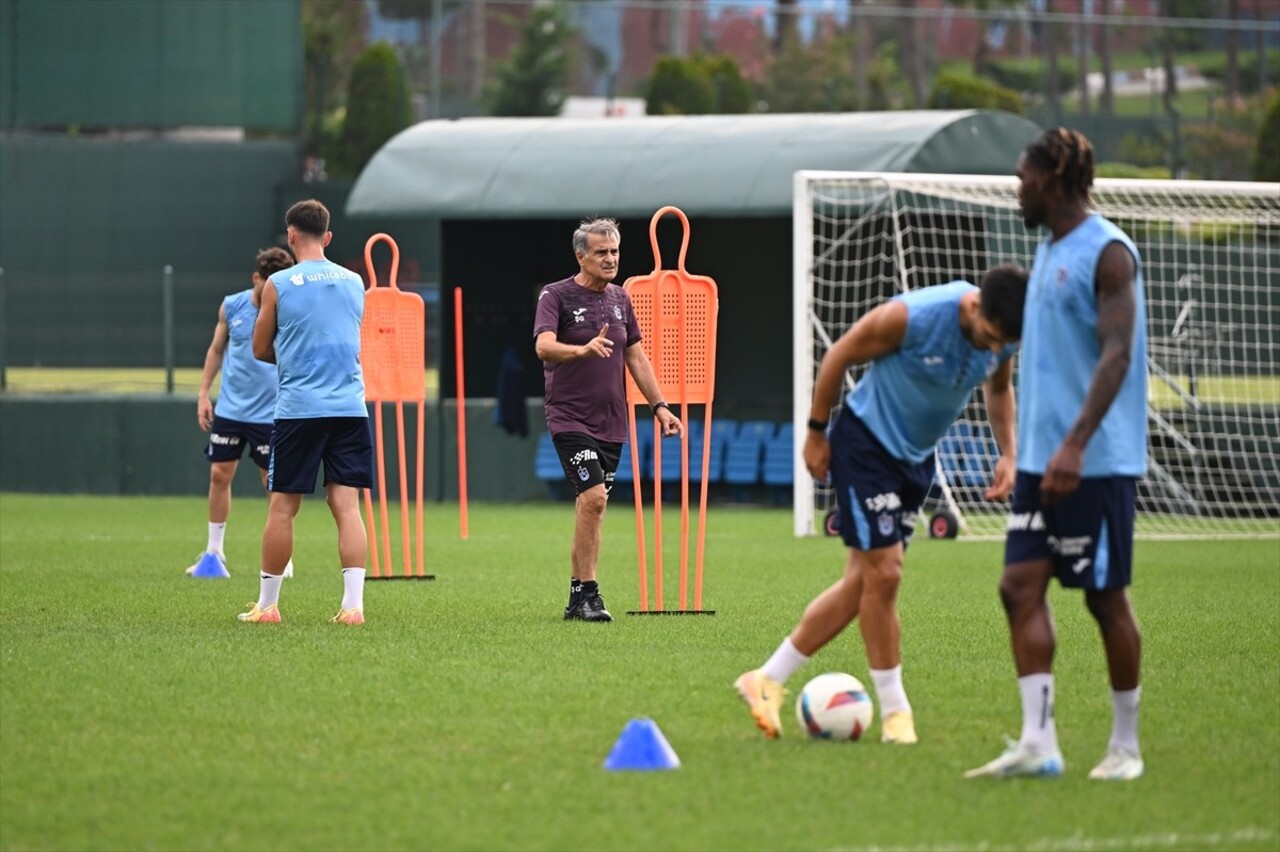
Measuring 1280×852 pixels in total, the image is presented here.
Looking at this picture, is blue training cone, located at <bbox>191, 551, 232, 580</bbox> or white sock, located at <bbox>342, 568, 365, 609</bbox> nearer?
white sock, located at <bbox>342, 568, 365, 609</bbox>

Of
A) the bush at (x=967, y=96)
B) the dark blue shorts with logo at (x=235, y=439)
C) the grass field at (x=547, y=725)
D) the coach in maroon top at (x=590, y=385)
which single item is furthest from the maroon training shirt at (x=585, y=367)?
the bush at (x=967, y=96)

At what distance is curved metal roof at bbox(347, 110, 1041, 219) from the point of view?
826 inches

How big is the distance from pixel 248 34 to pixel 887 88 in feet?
76.8

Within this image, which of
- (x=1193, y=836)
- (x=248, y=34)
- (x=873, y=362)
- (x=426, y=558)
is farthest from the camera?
(x=248, y=34)

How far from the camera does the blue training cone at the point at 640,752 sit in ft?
21.9

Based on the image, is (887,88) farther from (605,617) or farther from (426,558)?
(605,617)

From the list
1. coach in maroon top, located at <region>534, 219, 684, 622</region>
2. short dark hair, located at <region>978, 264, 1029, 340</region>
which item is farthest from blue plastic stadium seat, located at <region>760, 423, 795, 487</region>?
short dark hair, located at <region>978, 264, 1029, 340</region>

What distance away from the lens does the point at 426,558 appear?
15492 millimetres

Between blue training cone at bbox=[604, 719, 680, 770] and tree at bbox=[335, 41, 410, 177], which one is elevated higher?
tree at bbox=[335, 41, 410, 177]

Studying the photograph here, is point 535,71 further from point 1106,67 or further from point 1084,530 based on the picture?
point 1084,530

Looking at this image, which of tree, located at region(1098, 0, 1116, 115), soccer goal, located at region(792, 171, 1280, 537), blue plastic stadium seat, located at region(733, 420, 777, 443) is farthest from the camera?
tree, located at region(1098, 0, 1116, 115)

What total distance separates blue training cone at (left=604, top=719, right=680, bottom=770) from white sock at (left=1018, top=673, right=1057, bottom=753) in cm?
113

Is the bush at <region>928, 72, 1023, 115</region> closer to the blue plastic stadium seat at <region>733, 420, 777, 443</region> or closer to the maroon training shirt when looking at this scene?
the blue plastic stadium seat at <region>733, 420, 777, 443</region>

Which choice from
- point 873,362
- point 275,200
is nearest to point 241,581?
point 873,362
